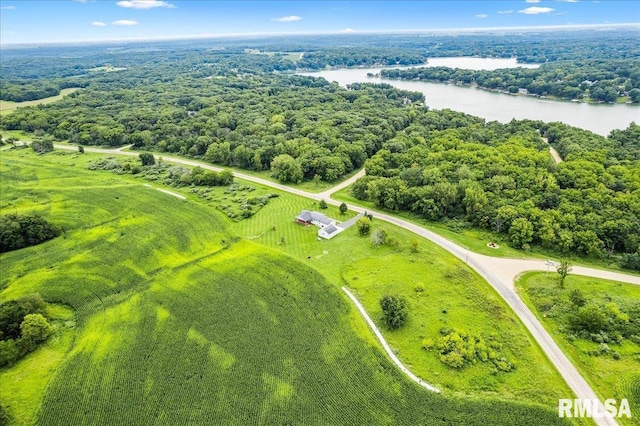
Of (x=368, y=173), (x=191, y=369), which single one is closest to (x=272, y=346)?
(x=191, y=369)

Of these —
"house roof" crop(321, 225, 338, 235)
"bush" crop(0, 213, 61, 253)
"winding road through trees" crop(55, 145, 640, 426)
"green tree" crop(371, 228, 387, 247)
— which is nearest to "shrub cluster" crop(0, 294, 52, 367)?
"bush" crop(0, 213, 61, 253)

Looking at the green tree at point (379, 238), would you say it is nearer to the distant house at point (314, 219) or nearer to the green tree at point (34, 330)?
the distant house at point (314, 219)

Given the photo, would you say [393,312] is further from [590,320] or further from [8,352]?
[8,352]

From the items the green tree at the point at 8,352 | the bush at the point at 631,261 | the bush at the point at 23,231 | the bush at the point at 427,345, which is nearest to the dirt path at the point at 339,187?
the bush at the point at 427,345

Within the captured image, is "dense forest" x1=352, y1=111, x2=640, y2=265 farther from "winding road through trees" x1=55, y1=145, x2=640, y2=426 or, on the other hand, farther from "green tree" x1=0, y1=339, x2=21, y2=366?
"green tree" x1=0, y1=339, x2=21, y2=366

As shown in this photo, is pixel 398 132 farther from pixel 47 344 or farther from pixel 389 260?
pixel 47 344
